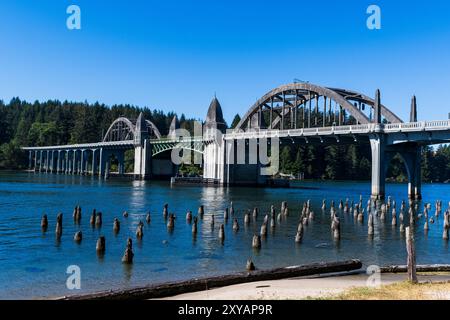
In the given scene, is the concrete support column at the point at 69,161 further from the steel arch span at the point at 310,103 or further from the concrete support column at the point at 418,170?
the concrete support column at the point at 418,170

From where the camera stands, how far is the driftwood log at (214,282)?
1510cm

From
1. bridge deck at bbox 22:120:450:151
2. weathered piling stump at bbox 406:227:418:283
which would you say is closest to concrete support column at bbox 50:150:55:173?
bridge deck at bbox 22:120:450:151

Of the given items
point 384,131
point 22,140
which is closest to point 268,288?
point 384,131

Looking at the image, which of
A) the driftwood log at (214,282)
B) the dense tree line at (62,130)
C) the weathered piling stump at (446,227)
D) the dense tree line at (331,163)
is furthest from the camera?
the dense tree line at (62,130)

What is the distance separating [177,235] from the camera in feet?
109

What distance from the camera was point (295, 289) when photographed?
15.9 m

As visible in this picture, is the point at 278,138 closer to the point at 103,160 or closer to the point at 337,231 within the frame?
the point at 337,231

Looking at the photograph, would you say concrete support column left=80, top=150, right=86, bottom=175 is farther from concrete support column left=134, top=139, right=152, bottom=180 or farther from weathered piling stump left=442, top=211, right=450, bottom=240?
weathered piling stump left=442, top=211, right=450, bottom=240

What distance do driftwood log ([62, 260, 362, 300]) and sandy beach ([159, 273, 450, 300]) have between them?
1.16ft

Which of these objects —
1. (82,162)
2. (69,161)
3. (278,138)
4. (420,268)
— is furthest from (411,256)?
(69,161)

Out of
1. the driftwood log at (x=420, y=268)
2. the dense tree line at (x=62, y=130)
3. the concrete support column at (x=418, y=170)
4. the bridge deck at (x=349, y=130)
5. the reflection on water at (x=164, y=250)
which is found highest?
the dense tree line at (x=62, y=130)

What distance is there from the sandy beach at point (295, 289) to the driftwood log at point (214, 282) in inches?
14.0

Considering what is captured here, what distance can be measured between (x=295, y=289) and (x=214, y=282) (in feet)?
10.4

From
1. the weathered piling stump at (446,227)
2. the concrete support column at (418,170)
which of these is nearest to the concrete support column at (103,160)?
the concrete support column at (418,170)
